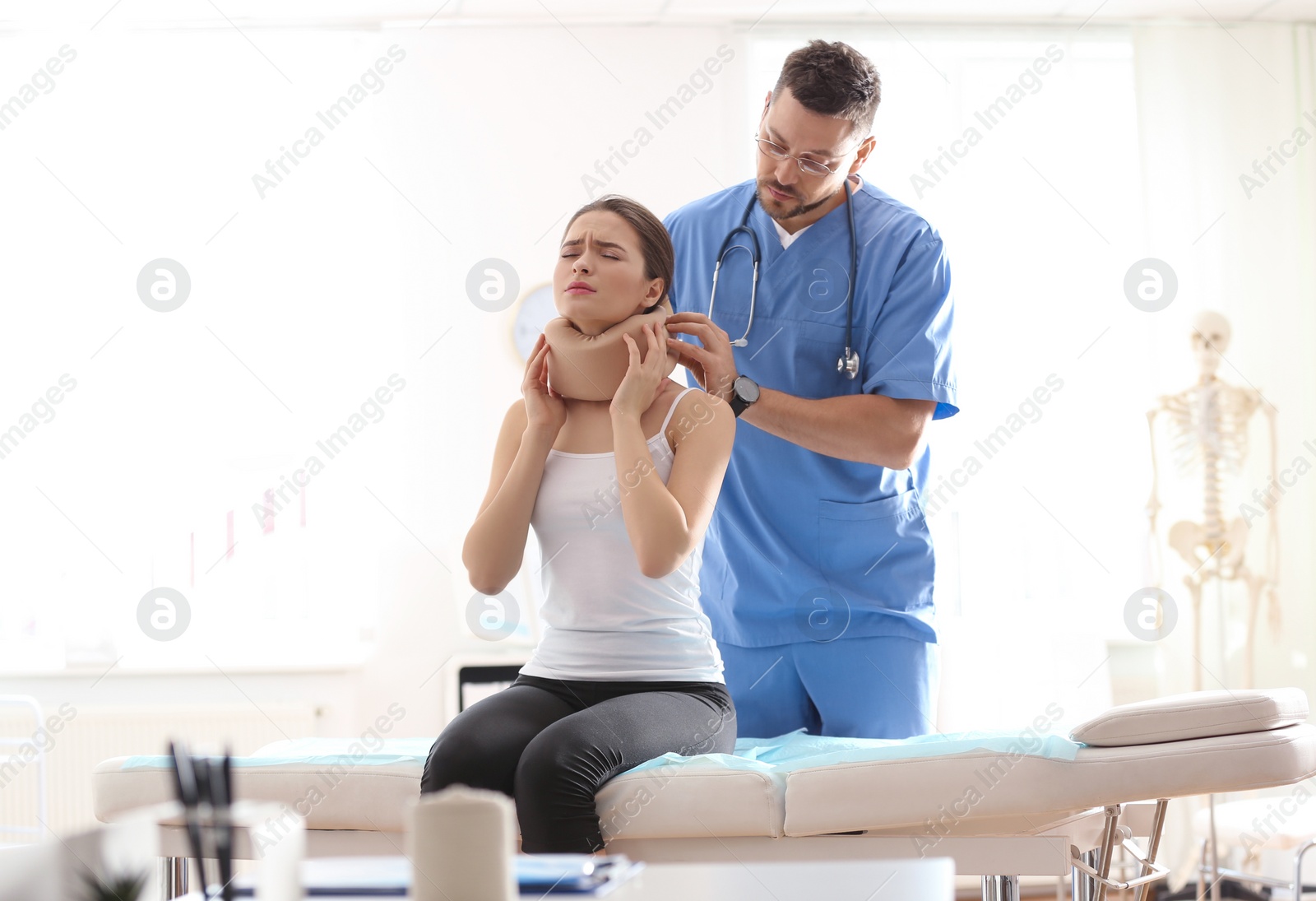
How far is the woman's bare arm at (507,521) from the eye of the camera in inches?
65.4

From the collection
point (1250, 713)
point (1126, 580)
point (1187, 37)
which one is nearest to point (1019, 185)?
point (1187, 37)

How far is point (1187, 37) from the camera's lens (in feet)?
13.1

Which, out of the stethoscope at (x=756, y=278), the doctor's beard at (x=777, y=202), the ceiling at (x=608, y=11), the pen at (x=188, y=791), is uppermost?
the ceiling at (x=608, y=11)

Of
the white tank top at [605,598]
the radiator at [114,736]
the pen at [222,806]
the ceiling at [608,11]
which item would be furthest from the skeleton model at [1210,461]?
the pen at [222,806]

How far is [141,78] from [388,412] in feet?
4.93

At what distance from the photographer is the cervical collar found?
172 centimetres

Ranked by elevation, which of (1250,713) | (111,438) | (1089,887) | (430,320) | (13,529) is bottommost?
(1089,887)

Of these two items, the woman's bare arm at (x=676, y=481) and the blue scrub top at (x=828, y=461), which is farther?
the blue scrub top at (x=828, y=461)

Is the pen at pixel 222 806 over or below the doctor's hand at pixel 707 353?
below

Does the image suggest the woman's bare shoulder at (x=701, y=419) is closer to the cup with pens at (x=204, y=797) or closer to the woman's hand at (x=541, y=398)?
the woman's hand at (x=541, y=398)

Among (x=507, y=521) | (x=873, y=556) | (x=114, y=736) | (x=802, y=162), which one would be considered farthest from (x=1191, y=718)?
(x=114, y=736)

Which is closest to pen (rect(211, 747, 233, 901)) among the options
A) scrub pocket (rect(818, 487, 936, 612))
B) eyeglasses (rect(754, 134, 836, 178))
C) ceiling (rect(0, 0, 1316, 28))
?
scrub pocket (rect(818, 487, 936, 612))

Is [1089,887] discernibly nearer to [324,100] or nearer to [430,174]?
[430,174]

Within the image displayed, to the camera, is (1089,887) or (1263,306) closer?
(1089,887)
